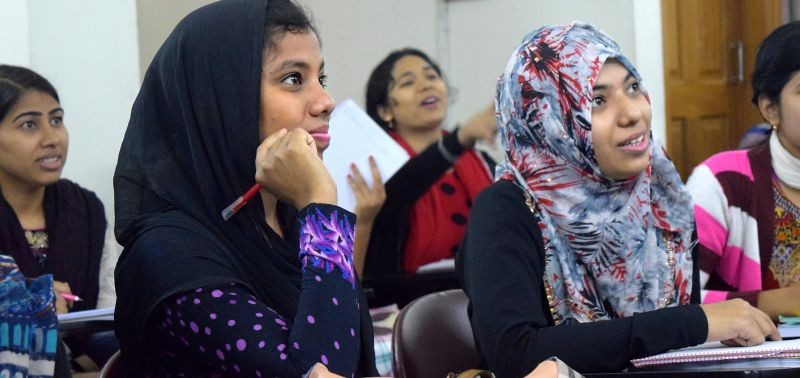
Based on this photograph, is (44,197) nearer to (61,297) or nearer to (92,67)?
(92,67)

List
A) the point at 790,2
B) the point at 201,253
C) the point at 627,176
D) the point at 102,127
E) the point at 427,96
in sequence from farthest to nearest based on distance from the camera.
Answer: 1. the point at 790,2
2. the point at 427,96
3. the point at 102,127
4. the point at 627,176
5. the point at 201,253

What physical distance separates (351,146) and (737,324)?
1856mm

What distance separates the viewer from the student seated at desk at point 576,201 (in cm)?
185

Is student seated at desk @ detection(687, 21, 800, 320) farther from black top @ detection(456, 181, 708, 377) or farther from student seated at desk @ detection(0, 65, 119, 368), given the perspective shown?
student seated at desk @ detection(0, 65, 119, 368)

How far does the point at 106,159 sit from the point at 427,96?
1.19 metres

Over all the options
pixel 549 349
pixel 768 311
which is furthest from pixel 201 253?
pixel 768 311

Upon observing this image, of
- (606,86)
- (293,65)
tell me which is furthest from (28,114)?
(606,86)

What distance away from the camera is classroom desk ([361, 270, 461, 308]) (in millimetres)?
3041

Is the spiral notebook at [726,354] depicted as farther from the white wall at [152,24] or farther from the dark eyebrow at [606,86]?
the white wall at [152,24]

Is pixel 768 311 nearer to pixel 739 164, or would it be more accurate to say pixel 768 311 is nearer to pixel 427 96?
pixel 739 164

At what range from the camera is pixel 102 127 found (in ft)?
10.5

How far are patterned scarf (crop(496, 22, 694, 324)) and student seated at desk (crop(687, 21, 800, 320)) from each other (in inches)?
17.6

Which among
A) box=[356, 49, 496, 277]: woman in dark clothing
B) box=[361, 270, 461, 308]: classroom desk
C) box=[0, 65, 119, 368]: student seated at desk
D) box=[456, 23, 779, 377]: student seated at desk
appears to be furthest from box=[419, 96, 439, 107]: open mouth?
box=[456, 23, 779, 377]: student seated at desk

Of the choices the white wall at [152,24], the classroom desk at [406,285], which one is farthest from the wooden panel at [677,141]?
the white wall at [152,24]
